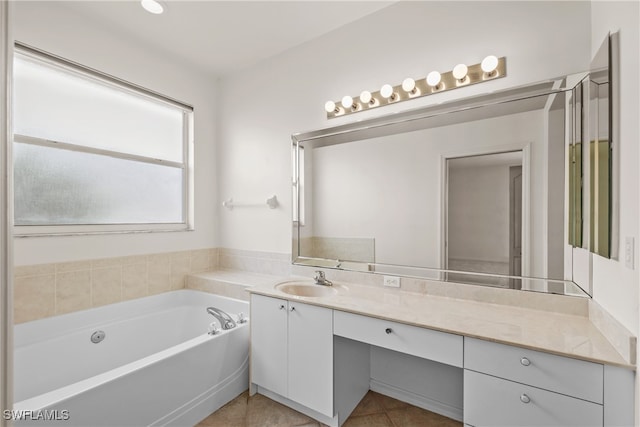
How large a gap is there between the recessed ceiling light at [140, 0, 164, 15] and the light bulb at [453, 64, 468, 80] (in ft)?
6.53

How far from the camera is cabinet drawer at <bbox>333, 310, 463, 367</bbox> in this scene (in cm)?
128

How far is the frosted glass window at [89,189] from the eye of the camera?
1.90 m

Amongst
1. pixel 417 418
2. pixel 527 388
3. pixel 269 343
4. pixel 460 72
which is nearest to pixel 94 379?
pixel 269 343

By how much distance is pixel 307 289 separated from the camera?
6.98 feet

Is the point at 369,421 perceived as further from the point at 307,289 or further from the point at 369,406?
the point at 307,289

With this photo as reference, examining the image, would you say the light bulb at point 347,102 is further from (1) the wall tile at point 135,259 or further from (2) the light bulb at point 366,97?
(1) the wall tile at point 135,259

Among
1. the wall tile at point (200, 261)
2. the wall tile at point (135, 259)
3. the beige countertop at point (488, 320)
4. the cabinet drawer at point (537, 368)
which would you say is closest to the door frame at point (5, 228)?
the beige countertop at point (488, 320)

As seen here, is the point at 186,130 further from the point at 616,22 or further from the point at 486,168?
the point at 616,22

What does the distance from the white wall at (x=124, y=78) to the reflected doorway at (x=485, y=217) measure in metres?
2.25

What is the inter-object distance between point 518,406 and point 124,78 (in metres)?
3.20

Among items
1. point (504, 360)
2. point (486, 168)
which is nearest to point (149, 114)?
point (486, 168)

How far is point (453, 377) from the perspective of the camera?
178cm

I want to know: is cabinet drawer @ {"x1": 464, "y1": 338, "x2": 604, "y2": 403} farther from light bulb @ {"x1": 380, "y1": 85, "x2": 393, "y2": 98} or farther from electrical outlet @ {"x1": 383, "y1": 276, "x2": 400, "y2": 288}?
light bulb @ {"x1": 380, "y1": 85, "x2": 393, "y2": 98}

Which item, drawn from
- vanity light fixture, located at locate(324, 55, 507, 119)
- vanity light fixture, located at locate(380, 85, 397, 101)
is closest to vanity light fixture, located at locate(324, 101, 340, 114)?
vanity light fixture, located at locate(324, 55, 507, 119)
